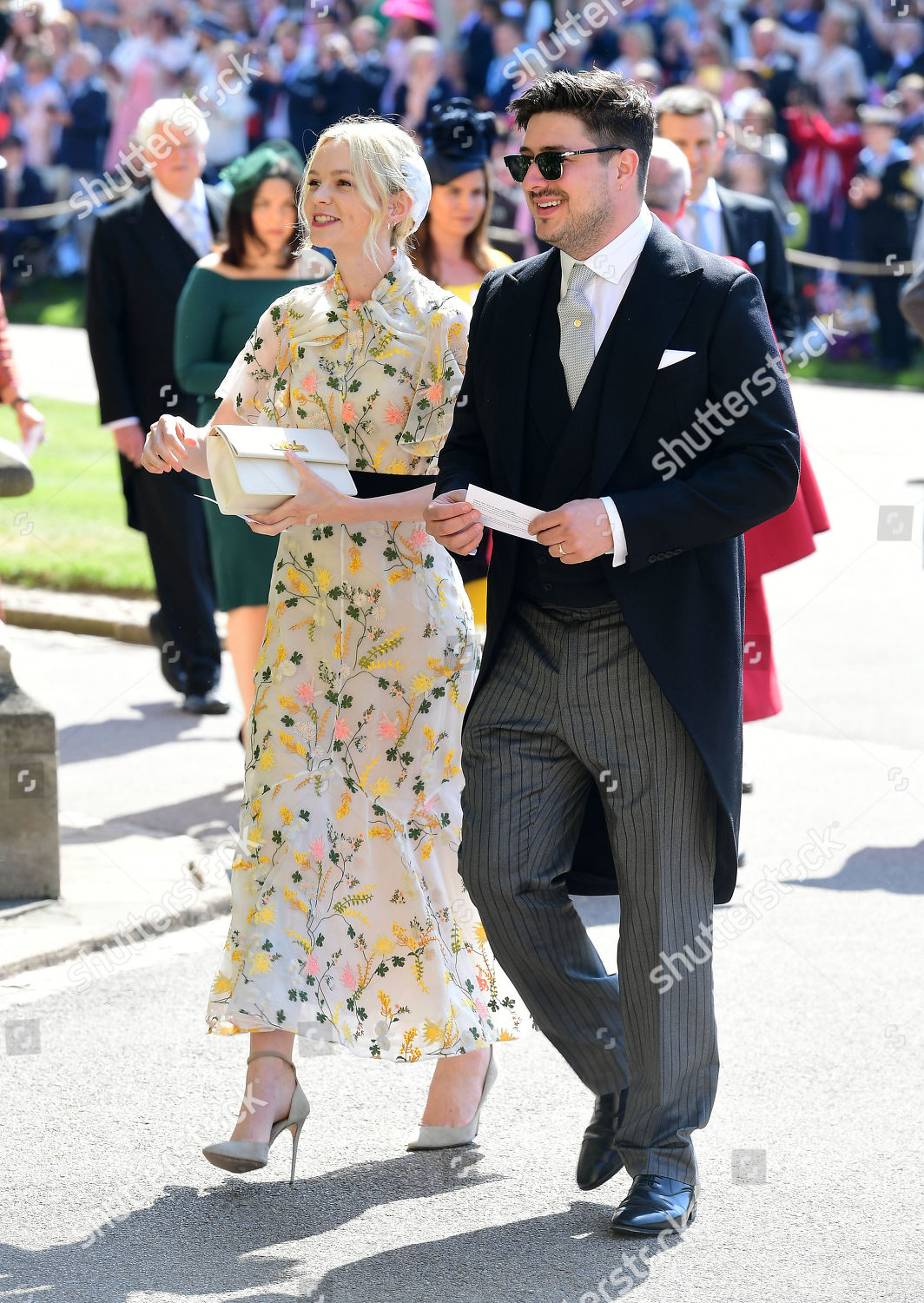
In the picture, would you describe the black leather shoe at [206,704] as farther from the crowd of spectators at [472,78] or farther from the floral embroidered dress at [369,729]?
the crowd of spectators at [472,78]

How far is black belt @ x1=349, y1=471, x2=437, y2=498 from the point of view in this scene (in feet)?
13.4

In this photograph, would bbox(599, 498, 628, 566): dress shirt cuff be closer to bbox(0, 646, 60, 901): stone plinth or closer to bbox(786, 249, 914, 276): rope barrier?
bbox(0, 646, 60, 901): stone plinth

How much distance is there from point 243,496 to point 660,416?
79cm

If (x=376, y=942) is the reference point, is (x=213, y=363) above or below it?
above

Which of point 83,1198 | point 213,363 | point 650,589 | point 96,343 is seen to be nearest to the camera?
point 650,589

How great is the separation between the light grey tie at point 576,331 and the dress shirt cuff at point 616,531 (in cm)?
28

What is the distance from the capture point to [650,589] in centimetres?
353

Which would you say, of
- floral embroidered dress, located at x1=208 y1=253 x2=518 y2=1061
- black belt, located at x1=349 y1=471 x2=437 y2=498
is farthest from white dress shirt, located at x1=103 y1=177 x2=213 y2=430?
black belt, located at x1=349 y1=471 x2=437 y2=498

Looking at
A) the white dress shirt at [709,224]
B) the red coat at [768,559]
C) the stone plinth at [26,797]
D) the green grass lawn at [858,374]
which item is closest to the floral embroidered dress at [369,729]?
the stone plinth at [26,797]

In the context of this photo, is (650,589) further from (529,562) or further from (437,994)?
(437,994)

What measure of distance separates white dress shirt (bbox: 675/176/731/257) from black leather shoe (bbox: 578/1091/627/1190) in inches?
137

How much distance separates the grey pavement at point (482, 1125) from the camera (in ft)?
11.5

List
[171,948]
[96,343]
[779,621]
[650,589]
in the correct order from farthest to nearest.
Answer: [779,621]
[96,343]
[171,948]
[650,589]

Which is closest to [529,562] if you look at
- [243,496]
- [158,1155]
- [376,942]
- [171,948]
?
[243,496]
